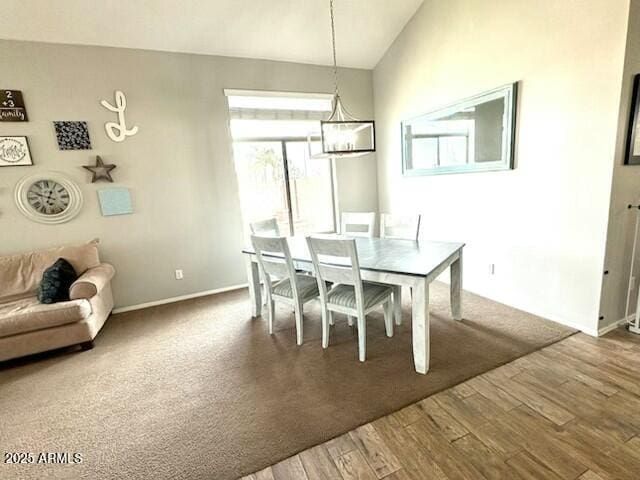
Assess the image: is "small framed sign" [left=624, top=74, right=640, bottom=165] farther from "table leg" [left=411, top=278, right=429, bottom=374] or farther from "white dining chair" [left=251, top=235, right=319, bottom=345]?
"white dining chair" [left=251, top=235, right=319, bottom=345]

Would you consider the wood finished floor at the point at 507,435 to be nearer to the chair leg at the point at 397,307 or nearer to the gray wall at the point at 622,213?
the gray wall at the point at 622,213

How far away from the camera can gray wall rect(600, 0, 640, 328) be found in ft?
6.77

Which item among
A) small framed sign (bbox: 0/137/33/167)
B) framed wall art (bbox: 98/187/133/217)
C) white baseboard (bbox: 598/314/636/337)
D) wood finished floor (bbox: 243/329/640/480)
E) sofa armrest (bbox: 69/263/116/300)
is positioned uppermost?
small framed sign (bbox: 0/137/33/167)

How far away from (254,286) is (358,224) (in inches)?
50.3

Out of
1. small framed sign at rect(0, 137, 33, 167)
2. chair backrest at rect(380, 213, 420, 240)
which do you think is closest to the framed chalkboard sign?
small framed sign at rect(0, 137, 33, 167)

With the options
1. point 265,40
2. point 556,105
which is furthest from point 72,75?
point 556,105

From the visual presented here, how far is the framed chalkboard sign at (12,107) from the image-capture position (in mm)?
2898

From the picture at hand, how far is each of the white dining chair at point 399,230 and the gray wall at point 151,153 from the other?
1.90 m

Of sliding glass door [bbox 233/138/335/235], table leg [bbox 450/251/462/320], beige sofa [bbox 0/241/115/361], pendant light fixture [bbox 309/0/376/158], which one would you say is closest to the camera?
pendant light fixture [bbox 309/0/376/158]

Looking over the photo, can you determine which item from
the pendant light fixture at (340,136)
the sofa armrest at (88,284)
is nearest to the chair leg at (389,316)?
the pendant light fixture at (340,136)

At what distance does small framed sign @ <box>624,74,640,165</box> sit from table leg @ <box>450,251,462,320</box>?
1326mm

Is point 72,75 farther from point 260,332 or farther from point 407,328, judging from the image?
point 407,328

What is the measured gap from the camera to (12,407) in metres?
2.06

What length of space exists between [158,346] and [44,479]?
125 cm
